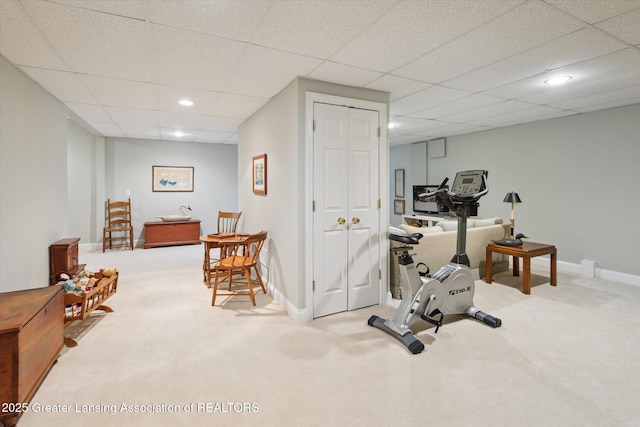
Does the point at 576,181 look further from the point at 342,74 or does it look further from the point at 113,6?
the point at 113,6

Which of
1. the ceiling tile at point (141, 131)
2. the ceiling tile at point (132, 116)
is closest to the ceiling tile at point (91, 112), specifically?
the ceiling tile at point (132, 116)

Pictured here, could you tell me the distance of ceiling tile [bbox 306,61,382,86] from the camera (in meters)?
2.75

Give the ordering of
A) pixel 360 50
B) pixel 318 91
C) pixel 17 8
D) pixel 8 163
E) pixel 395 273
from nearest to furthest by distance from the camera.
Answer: pixel 17 8
pixel 360 50
pixel 8 163
pixel 318 91
pixel 395 273

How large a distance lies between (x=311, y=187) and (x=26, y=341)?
Result: 2.27 metres

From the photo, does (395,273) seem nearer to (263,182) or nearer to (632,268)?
(263,182)

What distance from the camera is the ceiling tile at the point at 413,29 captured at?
1.85 meters

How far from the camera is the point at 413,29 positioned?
2.10 metres

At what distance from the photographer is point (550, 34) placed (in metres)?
2.19

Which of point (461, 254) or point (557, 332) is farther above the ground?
point (461, 254)

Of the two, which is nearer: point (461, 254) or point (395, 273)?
point (461, 254)

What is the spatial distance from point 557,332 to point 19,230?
4926 millimetres

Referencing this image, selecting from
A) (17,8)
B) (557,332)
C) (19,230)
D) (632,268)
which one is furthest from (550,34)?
(19,230)

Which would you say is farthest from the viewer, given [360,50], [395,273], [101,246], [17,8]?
[101,246]

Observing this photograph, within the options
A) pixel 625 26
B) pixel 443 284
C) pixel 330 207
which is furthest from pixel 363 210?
pixel 625 26
